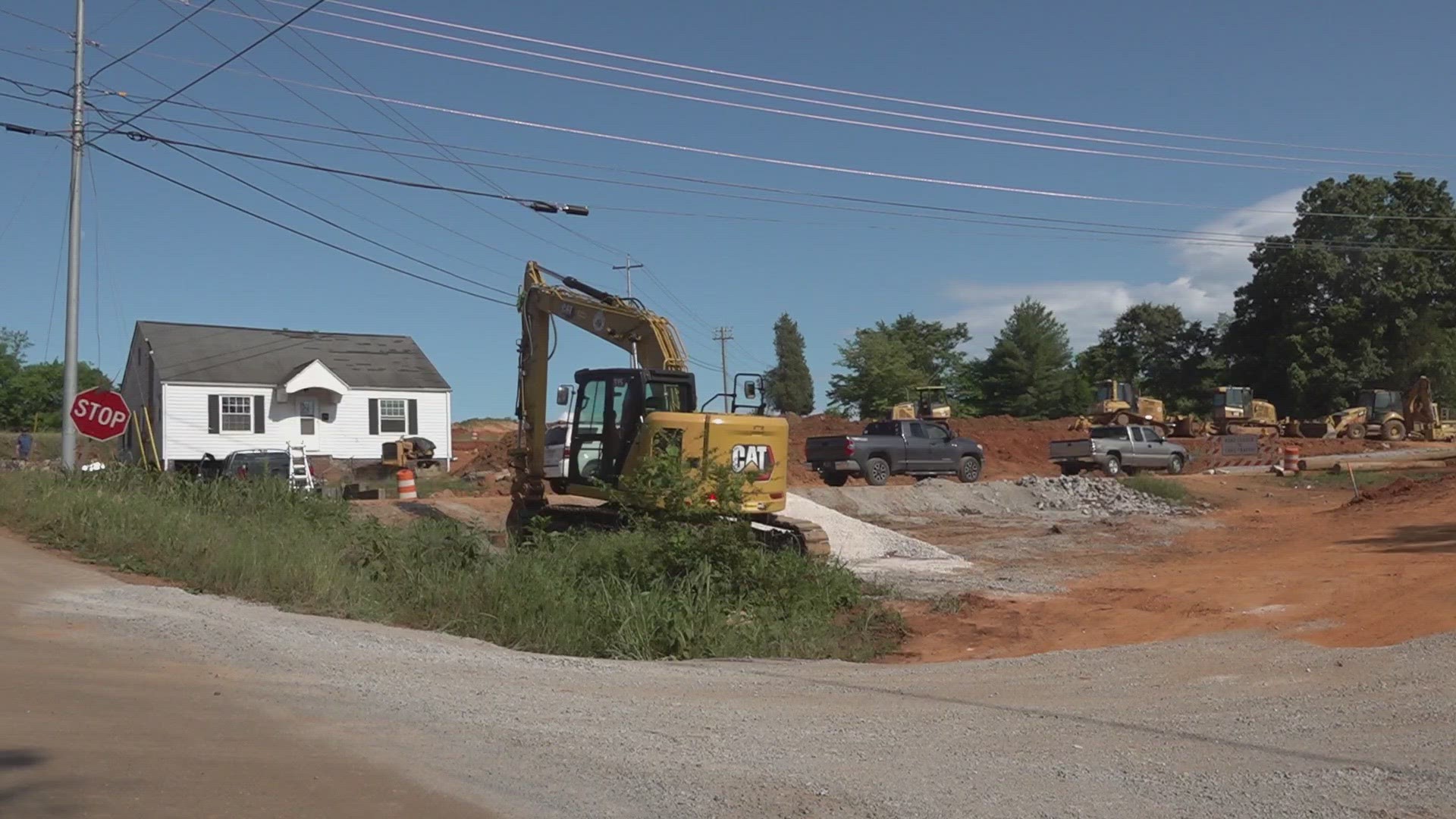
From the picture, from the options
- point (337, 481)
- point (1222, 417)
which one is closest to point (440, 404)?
point (337, 481)

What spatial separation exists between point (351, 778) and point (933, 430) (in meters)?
32.4

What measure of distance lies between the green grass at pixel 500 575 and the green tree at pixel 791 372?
81.3m

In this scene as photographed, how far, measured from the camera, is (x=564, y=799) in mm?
5859

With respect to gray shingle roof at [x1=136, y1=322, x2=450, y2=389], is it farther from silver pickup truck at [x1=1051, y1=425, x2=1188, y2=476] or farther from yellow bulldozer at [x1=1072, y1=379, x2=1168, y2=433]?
yellow bulldozer at [x1=1072, y1=379, x2=1168, y2=433]

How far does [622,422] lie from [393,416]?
31648 mm

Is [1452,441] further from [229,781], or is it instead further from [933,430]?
[229,781]

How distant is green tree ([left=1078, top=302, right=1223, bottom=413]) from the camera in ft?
263

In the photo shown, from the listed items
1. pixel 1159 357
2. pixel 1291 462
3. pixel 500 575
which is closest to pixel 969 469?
pixel 1291 462

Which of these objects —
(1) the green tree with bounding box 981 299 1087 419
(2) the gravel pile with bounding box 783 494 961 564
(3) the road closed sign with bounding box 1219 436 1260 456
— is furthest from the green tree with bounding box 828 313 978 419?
(2) the gravel pile with bounding box 783 494 961 564

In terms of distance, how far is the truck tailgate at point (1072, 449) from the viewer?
41062 mm

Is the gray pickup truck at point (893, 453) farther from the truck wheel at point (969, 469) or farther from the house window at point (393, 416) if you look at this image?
the house window at point (393, 416)

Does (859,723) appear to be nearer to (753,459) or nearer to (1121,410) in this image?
(753,459)

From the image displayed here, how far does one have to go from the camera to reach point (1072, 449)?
41500 mm

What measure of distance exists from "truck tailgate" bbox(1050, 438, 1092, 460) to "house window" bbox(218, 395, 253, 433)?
28.2 m
